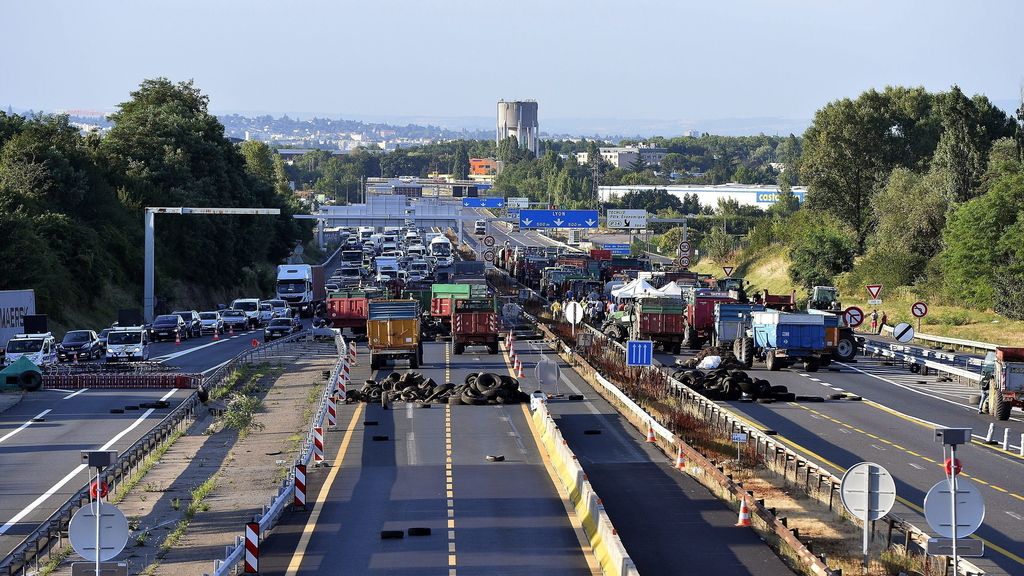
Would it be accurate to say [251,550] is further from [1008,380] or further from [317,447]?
[1008,380]

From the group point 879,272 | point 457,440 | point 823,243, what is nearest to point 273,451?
point 457,440

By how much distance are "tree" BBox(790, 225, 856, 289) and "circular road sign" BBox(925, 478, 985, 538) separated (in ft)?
250

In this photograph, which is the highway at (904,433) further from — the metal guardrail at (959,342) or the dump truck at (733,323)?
the metal guardrail at (959,342)

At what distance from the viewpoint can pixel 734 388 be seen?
42.0 metres

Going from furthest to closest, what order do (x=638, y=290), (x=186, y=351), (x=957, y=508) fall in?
(x=638, y=290), (x=186, y=351), (x=957, y=508)

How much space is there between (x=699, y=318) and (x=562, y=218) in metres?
77.9

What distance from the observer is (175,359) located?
56.6 metres

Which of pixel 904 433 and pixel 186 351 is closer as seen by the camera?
pixel 904 433

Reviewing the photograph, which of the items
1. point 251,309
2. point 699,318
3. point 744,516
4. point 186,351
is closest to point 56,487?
point 744,516

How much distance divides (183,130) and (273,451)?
227 ft

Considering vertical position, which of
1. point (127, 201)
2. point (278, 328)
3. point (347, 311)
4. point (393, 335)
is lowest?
point (278, 328)

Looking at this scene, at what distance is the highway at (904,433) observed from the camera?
975 inches

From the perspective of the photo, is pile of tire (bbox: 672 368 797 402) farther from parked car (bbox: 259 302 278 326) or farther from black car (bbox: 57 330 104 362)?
parked car (bbox: 259 302 278 326)

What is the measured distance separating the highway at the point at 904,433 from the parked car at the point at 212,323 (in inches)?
1224
